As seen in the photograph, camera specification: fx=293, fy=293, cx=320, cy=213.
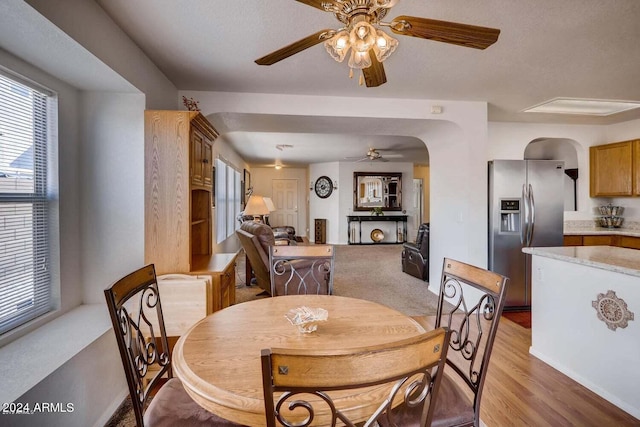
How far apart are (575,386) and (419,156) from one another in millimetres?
6525

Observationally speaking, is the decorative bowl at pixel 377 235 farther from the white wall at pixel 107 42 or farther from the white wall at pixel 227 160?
the white wall at pixel 107 42

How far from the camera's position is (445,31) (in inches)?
52.1

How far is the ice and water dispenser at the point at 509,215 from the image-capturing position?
11.7 ft

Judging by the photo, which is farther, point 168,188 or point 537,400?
point 168,188

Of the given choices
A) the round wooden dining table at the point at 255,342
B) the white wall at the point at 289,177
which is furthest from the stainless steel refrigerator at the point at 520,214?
the white wall at the point at 289,177

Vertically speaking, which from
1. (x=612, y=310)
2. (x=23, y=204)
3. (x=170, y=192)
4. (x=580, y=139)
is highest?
(x=580, y=139)

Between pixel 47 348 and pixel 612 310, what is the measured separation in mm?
3414

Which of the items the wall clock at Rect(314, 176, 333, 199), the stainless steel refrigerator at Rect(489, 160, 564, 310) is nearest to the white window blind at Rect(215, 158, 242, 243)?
the wall clock at Rect(314, 176, 333, 199)

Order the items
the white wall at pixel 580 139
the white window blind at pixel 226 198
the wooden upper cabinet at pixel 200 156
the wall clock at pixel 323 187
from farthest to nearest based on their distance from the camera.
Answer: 1. the wall clock at pixel 323 187
2. the white window blind at pixel 226 198
3. the white wall at pixel 580 139
4. the wooden upper cabinet at pixel 200 156

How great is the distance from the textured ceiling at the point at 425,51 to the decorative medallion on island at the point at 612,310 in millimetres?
1792

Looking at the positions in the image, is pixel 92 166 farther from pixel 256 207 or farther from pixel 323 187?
pixel 323 187

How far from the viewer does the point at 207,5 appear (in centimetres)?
175

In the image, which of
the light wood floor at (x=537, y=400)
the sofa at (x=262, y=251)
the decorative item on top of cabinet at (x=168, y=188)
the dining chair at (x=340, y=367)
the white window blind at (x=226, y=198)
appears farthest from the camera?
the white window blind at (x=226, y=198)

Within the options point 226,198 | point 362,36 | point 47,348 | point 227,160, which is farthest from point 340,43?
point 226,198
